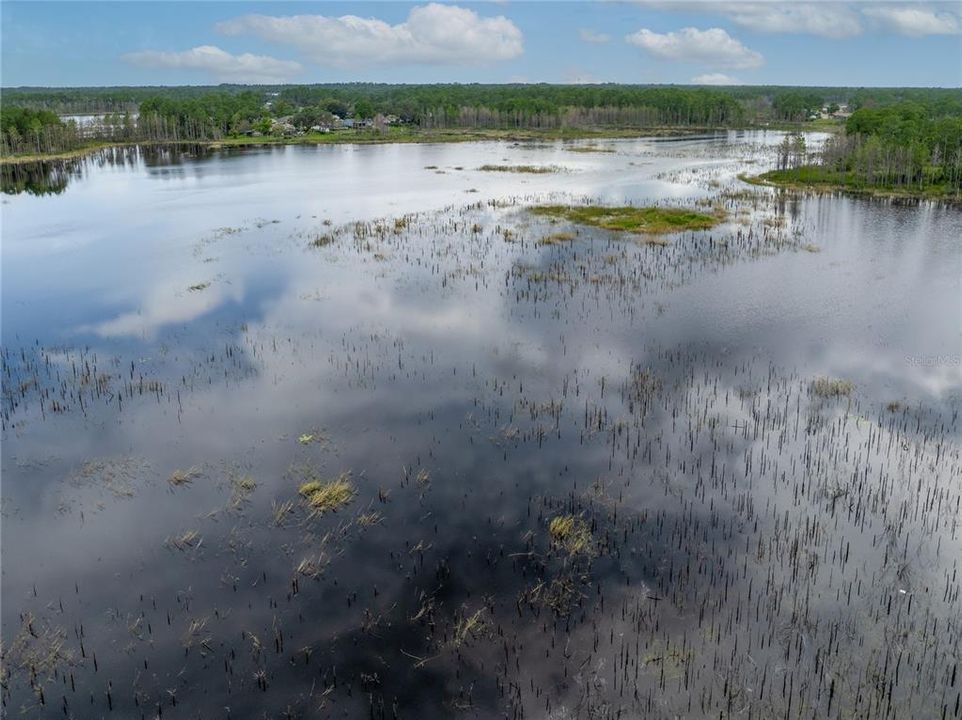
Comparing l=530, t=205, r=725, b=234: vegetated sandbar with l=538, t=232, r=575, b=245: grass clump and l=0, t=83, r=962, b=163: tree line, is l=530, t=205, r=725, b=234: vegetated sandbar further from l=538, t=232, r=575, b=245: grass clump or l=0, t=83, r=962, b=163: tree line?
l=0, t=83, r=962, b=163: tree line

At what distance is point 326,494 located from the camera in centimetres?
1867

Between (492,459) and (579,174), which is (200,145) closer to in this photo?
(579,174)

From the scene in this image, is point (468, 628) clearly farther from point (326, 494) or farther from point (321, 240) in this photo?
point (321, 240)

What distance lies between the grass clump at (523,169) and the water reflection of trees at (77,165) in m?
48.7

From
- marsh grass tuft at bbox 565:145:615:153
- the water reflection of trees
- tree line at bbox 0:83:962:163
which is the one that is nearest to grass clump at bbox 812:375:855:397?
tree line at bbox 0:83:962:163

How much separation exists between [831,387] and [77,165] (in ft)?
359

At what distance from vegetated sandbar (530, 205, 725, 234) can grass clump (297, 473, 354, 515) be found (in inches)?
1466

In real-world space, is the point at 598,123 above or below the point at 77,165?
above

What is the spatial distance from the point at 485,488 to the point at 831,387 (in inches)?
537

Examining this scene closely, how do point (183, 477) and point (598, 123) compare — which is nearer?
point (183, 477)

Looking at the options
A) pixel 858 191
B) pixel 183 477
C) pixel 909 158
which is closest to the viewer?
pixel 183 477

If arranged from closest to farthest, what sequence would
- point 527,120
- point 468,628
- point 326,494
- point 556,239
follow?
point 468,628, point 326,494, point 556,239, point 527,120

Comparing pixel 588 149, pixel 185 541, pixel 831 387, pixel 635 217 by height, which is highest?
pixel 588 149

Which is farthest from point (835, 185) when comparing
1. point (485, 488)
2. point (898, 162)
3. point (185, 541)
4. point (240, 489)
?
point (185, 541)
